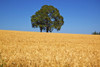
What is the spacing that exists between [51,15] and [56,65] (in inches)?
1233

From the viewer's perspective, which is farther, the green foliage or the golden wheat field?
the green foliage

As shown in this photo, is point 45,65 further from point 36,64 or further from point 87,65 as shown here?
point 87,65

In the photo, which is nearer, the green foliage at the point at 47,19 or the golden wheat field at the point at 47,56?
the golden wheat field at the point at 47,56

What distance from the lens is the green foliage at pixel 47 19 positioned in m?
31.3

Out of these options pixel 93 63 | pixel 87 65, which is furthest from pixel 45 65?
pixel 93 63

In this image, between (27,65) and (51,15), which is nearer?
(27,65)

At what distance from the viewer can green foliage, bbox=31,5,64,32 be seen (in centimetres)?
3133

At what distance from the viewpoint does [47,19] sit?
31.5 m

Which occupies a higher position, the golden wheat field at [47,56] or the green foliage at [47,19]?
the green foliage at [47,19]

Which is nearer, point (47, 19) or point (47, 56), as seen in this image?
point (47, 56)

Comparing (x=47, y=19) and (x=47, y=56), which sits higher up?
(x=47, y=19)

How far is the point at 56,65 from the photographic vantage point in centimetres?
203

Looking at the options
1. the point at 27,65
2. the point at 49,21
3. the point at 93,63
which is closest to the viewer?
the point at 27,65

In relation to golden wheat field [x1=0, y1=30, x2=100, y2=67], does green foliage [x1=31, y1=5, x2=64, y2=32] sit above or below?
above
